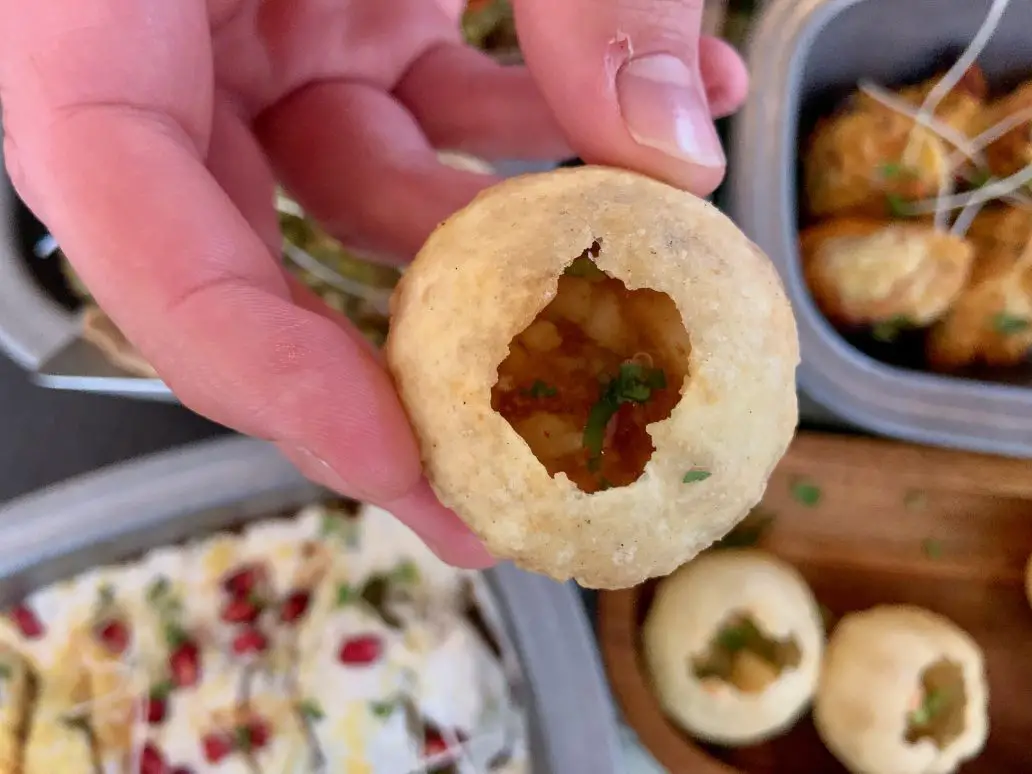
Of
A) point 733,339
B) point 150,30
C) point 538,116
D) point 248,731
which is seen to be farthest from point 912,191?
point 248,731

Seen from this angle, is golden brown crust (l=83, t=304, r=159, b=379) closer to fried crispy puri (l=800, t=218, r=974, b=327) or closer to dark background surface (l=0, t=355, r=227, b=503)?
dark background surface (l=0, t=355, r=227, b=503)

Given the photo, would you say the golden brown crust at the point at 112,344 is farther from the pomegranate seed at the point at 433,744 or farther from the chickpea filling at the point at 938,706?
the chickpea filling at the point at 938,706

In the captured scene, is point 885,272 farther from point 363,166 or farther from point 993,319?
point 363,166

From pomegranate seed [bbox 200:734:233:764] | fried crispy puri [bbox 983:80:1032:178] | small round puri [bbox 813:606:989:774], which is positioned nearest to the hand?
pomegranate seed [bbox 200:734:233:764]

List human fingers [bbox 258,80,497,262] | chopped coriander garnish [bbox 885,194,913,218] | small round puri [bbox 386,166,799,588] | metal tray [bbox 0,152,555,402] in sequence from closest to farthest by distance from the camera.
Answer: small round puri [bbox 386,166,799,588]
human fingers [bbox 258,80,497,262]
metal tray [bbox 0,152,555,402]
chopped coriander garnish [bbox 885,194,913,218]

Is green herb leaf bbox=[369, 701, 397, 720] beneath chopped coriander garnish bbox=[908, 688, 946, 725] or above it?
above

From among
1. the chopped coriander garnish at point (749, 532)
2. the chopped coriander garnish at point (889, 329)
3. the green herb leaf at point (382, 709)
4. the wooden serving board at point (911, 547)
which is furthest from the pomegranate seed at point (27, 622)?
the chopped coriander garnish at point (889, 329)

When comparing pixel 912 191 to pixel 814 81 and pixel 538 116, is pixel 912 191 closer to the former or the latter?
pixel 814 81
